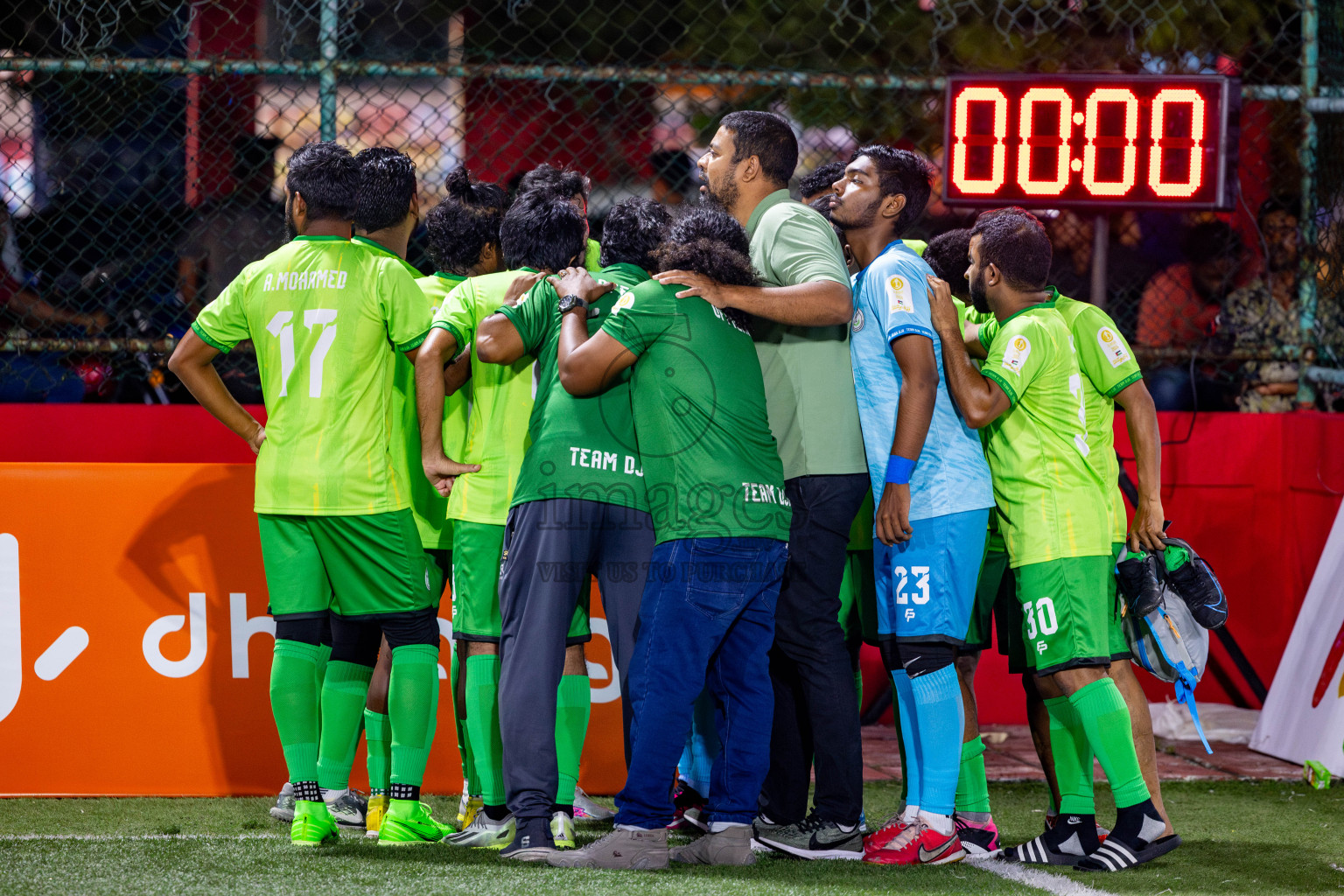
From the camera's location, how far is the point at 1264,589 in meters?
6.22

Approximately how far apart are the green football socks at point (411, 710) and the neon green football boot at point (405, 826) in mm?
37

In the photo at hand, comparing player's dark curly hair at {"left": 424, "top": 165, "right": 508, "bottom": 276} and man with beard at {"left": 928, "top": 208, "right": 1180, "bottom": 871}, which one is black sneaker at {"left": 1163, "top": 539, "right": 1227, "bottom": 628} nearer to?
man with beard at {"left": 928, "top": 208, "right": 1180, "bottom": 871}

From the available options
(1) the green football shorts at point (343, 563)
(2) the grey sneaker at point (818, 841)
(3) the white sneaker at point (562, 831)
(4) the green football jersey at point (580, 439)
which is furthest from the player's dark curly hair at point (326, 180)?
(2) the grey sneaker at point (818, 841)

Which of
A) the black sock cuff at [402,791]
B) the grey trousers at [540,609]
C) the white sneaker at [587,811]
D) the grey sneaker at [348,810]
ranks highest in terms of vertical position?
the grey trousers at [540,609]

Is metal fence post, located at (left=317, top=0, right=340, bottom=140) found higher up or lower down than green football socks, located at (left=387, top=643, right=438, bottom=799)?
higher up

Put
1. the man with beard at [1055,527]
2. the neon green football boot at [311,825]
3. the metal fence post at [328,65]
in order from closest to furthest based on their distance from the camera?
the man with beard at [1055,527] < the neon green football boot at [311,825] < the metal fence post at [328,65]

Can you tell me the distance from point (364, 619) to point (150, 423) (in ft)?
7.68

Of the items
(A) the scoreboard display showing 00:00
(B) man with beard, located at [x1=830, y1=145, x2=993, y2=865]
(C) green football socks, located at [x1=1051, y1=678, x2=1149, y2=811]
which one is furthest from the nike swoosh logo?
(A) the scoreboard display showing 00:00

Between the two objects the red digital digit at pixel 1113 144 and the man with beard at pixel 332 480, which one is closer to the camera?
the man with beard at pixel 332 480

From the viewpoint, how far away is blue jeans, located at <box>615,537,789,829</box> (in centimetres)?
356

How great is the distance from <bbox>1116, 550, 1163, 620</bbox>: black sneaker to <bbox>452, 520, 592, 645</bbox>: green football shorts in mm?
1578

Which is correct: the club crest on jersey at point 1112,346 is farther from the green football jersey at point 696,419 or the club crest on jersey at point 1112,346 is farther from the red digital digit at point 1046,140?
the red digital digit at point 1046,140

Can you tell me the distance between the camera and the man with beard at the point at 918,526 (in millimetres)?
3824

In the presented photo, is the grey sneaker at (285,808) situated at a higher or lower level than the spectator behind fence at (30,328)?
lower
